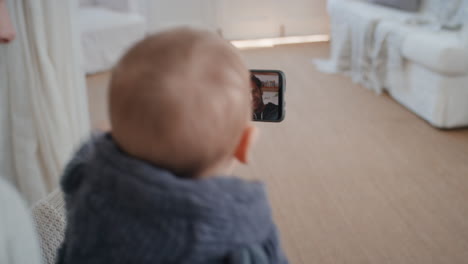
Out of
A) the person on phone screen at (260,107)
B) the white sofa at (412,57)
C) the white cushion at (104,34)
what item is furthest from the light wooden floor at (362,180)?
the person on phone screen at (260,107)

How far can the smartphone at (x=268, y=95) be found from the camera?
2.41 feet

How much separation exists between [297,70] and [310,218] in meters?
1.79

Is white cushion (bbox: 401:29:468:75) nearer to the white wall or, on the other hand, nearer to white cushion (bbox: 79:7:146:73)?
white cushion (bbox: 79:7:146:73)

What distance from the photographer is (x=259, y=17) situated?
4.12 m

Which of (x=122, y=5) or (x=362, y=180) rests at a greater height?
(x=122, y=5)

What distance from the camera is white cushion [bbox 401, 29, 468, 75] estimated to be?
1995mm

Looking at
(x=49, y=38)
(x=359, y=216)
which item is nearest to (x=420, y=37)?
(x=359, y=216)

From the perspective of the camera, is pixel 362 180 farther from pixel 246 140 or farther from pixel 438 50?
pixel 246 140

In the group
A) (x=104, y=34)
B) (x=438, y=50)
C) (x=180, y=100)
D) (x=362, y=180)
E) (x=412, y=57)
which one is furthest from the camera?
(x=104, y=34)

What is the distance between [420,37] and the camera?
219 cm

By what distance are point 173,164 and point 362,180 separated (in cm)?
149

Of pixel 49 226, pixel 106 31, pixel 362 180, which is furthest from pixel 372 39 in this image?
pixel 49 226

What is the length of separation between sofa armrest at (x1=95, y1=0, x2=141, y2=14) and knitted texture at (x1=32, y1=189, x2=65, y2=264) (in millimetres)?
2914

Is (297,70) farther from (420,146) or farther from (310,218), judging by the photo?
(310,218)
